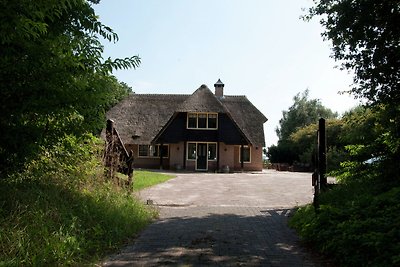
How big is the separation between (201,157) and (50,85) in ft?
106

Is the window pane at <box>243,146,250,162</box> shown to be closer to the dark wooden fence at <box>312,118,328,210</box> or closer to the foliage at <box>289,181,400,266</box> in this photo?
the dark wooden fence at <box>312,118,328,210</box>

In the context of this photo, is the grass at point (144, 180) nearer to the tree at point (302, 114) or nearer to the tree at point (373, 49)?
the tree at point (373, 49)

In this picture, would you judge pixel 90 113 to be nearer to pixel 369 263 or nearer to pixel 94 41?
pixel 94 41

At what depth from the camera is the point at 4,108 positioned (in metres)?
5.84

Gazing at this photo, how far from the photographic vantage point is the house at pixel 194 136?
3731 cm

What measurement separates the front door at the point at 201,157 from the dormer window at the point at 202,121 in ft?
5.67

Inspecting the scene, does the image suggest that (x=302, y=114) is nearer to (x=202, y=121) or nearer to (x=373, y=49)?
(x=202, y=121)

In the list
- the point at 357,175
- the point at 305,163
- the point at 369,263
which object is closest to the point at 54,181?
the point at 369,263

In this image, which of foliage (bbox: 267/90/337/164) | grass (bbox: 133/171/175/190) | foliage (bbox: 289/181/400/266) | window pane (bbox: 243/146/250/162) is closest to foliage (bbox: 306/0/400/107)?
foliage (bbox: 289/181/400/266)

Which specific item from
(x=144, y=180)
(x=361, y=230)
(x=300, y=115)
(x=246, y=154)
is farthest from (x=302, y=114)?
(x=361, y=230)

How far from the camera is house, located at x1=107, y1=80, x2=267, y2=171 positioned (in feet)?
122

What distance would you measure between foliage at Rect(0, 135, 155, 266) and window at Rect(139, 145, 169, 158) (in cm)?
2919

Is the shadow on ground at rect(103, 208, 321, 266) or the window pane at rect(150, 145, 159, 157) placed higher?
the window pane at rect(150, 145, 159, 157)

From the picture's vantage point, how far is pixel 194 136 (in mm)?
37406
